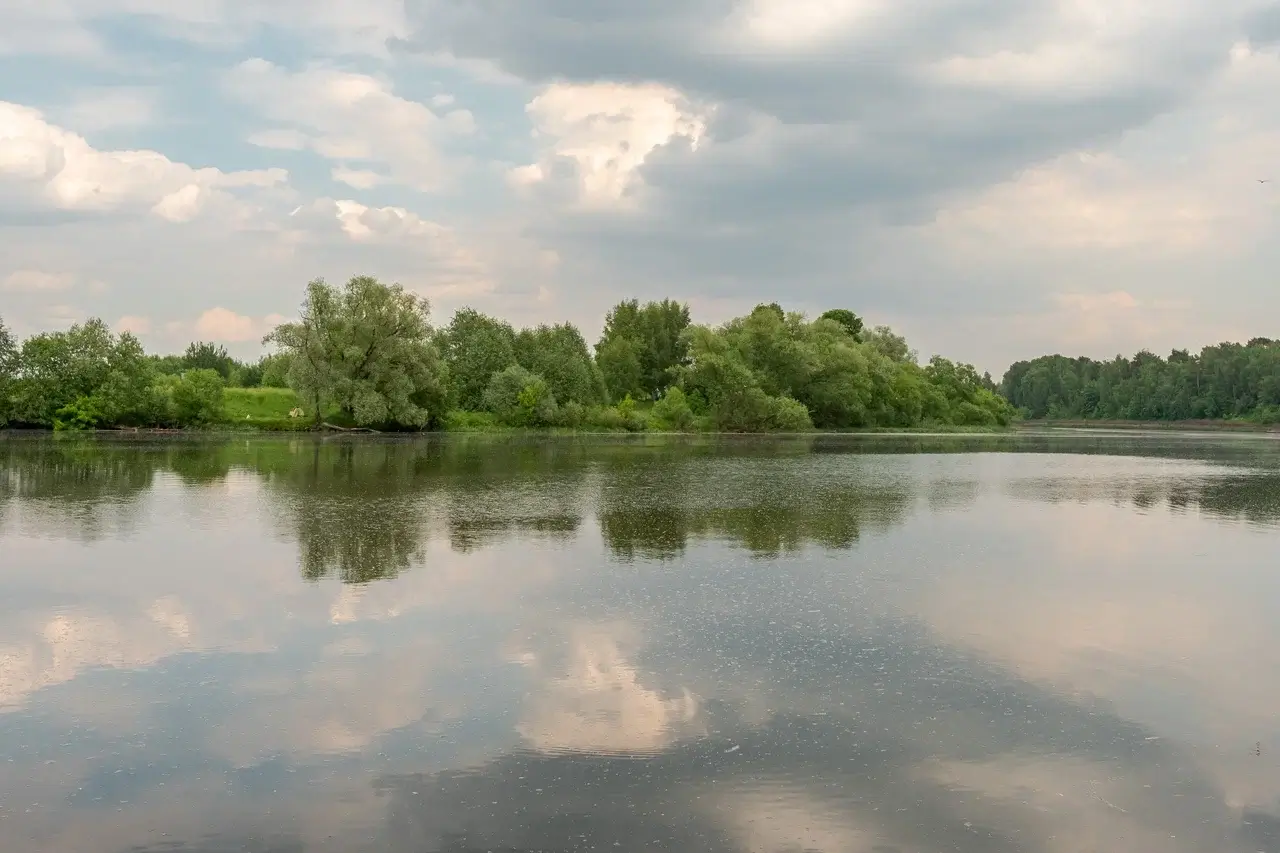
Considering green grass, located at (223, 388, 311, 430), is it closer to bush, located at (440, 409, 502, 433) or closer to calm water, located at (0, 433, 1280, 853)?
bush, located at (440, 409, 502, 433)

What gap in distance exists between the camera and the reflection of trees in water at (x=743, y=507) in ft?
71.6

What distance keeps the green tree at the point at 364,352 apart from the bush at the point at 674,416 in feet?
85.7

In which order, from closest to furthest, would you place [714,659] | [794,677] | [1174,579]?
1. [794,677]
2. [714,659]
3. [1174,579]

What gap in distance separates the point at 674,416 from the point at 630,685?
90.4 meters

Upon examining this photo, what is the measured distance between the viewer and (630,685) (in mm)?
10703

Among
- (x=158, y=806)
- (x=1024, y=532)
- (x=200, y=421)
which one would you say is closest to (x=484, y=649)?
(x=158, y=806)

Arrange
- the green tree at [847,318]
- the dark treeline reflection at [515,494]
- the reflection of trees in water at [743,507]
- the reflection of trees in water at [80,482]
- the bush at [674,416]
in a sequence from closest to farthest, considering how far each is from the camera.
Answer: the reflection of trees in water at [743,507]
the dark treeline reflection at [515,494]
the reflection of trees in water at [80,482]
the bush at [674,416]
the green tree at [847,318]

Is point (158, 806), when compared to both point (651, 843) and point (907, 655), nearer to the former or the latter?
point (651, 843)

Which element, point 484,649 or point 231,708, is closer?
point 231,708

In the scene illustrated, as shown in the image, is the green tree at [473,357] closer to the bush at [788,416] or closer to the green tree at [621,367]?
the green tree at [621,367]

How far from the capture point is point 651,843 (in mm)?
7051

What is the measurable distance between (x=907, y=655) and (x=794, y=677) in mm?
1846

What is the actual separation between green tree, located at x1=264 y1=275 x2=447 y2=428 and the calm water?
53286 millimetres

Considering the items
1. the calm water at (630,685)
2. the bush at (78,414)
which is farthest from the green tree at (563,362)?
the calm water at (630,685)
